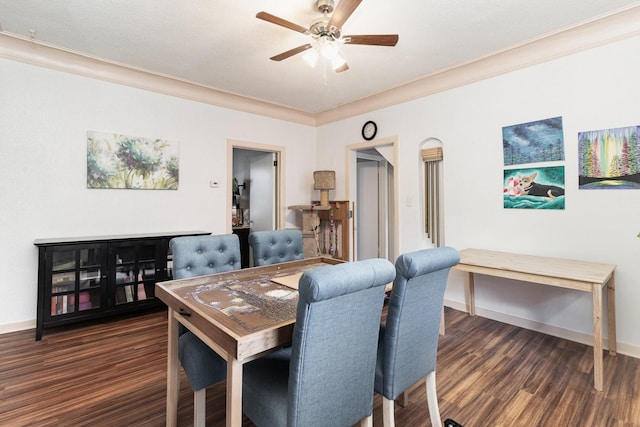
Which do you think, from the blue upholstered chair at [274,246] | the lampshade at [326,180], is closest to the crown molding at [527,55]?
the lampshade at [326,180]

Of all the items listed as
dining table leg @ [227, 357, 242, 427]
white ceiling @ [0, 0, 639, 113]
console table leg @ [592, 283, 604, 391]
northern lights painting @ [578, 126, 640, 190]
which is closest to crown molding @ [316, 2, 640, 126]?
white ceiling @ [0, 0, 639, 113]

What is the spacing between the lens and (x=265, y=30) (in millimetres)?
2545

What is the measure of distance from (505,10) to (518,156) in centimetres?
127

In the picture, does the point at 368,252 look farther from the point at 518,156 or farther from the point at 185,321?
the point at 185,321

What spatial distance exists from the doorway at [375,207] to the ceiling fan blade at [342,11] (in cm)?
303

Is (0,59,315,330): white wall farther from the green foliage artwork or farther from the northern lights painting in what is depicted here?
the northern lights painting

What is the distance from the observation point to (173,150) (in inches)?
145

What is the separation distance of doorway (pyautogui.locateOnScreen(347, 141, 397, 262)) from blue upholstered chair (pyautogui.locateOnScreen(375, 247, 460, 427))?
357 centimetres

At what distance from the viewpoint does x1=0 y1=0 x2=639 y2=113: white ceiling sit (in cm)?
224

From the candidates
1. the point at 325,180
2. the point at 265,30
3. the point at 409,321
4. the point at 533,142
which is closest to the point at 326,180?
the point at 325,180

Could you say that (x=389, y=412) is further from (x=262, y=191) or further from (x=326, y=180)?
(x=262, y=191)

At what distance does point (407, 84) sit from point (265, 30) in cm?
191

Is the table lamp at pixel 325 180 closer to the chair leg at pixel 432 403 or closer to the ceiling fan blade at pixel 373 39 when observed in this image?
the ceiling fan blade at pixel 373 39

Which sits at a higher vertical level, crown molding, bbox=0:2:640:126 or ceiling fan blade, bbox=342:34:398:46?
crown molding, bbox=0:2:640:126
